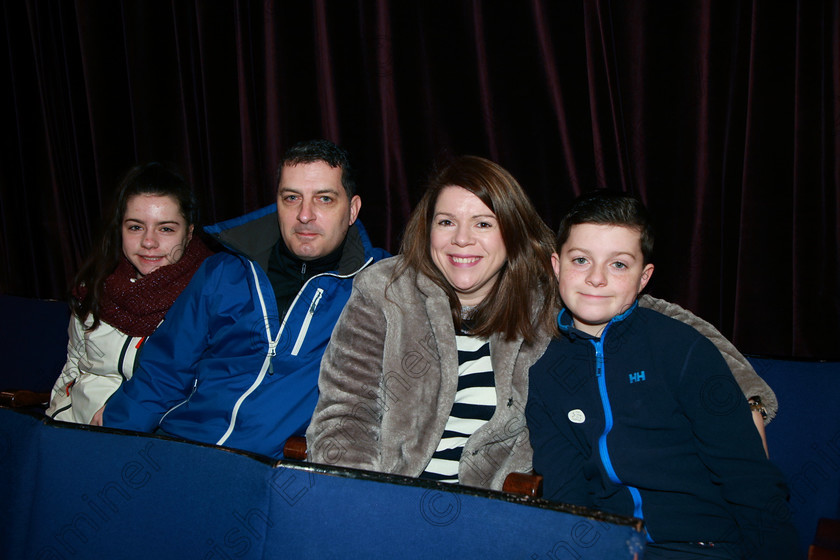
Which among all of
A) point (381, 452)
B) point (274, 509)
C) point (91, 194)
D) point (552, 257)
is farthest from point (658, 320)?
point (91, 194)

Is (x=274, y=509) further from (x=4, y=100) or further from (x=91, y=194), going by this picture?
(x=4, y=100)

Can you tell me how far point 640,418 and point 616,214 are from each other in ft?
1.57

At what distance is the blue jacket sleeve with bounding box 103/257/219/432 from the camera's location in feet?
5.72

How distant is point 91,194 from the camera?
2797 mm

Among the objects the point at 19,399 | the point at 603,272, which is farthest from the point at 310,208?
the point at 19,399

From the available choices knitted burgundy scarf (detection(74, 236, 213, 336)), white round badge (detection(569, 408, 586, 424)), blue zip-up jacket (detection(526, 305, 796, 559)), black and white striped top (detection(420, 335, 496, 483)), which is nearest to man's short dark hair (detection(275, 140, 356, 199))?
knitted burgundy scarf (detection(74, 236, 213, 336))

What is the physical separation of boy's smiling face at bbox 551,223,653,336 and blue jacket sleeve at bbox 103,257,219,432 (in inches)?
42.9

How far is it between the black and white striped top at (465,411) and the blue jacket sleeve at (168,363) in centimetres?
81

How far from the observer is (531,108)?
6.64ft

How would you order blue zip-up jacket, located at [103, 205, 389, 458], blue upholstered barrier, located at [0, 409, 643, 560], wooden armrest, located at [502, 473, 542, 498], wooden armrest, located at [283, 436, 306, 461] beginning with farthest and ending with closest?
blue zip-up jacket, located at [103, 205, 389, 458] < wooden armrest, located at [283, 436, 306, 461] < wooden armrest, located at [502, 473, 542, 498] < blue upholstered barrier, located at [0, 409, 643, 560]

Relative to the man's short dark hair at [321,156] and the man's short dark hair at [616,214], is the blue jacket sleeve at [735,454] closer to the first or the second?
the man's short dark hair at [616,214]

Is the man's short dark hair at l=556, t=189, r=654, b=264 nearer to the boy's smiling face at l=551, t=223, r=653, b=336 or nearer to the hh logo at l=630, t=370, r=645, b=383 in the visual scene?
the boy's smiling face at l=551, t=223, r=653, b=336

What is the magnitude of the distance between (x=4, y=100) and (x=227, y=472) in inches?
110

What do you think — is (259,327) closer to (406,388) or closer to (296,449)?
(296,449)
